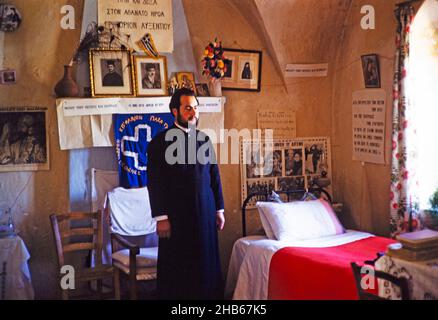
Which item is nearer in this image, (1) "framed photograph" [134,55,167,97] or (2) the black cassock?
(2) the black cassock

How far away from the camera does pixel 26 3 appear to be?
4445mm

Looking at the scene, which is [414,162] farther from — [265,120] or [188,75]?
[188,75]

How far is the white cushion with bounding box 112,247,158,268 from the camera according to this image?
165 inches

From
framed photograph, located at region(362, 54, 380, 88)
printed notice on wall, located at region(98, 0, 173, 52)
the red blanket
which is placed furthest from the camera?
framed photograph, located at region(362, 54, 380, 88)

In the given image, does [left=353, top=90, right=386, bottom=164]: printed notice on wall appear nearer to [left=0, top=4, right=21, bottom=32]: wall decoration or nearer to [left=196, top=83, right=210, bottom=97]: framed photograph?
[left=196, top=83, right=210, bottom=97]: framed photograph

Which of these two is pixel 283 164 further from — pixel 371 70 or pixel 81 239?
pixel 81 239

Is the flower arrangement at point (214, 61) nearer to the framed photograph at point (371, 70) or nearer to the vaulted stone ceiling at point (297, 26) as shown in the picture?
the vaulted stone ceiling at point (297, 26)

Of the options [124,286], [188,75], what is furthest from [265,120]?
[124,286]

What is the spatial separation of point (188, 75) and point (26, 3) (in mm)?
1513

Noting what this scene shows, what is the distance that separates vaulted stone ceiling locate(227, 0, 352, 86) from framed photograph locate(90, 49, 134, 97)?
1.21 metres

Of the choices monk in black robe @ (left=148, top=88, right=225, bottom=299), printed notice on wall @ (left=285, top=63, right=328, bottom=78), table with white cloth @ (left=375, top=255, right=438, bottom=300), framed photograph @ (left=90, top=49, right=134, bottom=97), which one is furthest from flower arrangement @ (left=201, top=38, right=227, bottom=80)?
table with white cloth @ (left=375, top=255, right=438, bottom=300)

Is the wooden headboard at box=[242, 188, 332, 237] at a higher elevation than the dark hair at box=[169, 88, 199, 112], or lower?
lower

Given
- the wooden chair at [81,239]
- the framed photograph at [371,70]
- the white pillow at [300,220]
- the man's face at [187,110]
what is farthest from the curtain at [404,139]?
the wooden chair at [81,239]

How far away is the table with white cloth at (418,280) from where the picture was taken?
2887mm
